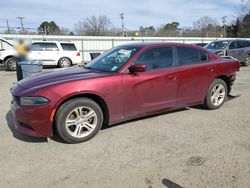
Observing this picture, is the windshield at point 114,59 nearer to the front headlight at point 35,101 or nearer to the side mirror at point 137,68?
the side mirror at point 137,68

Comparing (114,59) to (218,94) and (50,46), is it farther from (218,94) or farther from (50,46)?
(50,46)

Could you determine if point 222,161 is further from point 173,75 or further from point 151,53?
point 151,53

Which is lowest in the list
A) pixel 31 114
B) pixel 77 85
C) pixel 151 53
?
pixel 31 114

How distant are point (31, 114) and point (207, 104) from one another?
3.67 m

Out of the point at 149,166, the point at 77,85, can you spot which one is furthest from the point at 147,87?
the point at 149,166

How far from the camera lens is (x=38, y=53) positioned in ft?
47.6

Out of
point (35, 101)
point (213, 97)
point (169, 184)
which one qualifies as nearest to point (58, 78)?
point (35, 101)

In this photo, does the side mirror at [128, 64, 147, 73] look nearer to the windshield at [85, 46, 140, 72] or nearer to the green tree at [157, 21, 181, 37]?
the windshield at [85, 46, 140, 72]

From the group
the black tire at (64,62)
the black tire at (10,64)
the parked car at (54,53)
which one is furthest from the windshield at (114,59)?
the black tire at (10,64)

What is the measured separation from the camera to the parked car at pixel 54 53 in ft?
47.5

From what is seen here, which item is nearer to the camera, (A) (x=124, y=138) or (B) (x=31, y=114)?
(B) (x=31, y=114)

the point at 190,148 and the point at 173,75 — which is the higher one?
the point at 173,75

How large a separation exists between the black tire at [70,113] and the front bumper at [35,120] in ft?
0.48

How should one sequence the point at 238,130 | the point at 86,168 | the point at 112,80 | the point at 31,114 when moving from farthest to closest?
the point at 238,130, the point at 112,80, the point at 31,114, the point at 86,168
